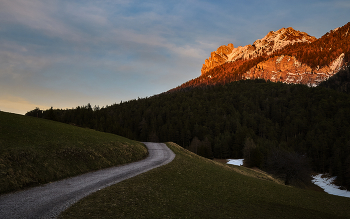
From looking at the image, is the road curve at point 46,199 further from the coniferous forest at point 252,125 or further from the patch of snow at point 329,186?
the patch of snow at point 329,186

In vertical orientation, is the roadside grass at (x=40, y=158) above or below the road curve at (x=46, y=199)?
above

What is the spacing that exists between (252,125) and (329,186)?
8189 cm

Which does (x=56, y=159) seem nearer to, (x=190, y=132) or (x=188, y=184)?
(x=188, y=184)

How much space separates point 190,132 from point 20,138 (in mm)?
117228

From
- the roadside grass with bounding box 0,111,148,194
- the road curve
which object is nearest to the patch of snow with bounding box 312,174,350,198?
the roadside grass with bounding box 0,111,148,194

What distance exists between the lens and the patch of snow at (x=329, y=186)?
61463mm

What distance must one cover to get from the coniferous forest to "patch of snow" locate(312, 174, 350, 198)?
3714mm

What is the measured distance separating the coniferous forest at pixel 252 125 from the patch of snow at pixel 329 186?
3.71 meters

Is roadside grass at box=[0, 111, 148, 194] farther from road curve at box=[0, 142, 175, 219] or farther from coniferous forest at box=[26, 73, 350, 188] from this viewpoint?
coniferous forest at box=[26, 73, 350, 188]

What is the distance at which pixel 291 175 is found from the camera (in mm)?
49625

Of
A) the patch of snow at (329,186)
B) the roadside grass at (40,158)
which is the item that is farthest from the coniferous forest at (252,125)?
the roadside grass at (40,158)

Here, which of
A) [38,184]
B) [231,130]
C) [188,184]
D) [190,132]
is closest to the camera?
[38,184]

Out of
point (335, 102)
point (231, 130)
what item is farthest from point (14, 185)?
point (335, 102)

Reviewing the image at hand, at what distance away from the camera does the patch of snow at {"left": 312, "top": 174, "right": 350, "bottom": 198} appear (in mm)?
61463
